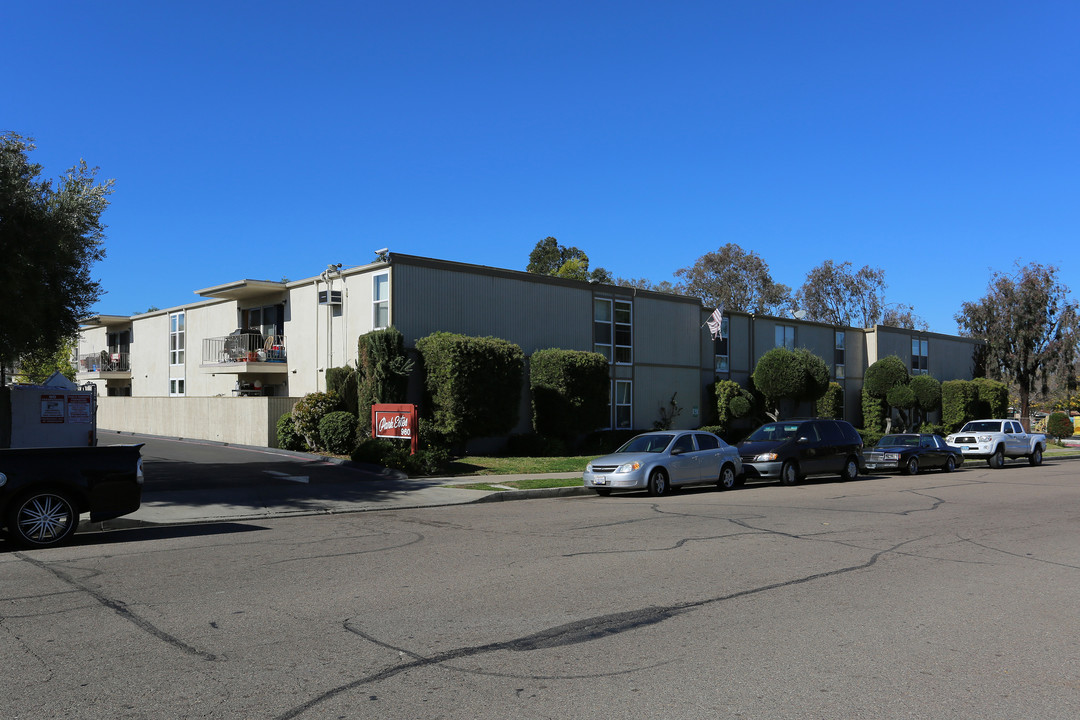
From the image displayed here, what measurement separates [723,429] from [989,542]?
24665 mm

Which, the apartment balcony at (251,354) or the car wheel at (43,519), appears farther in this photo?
the apartment balcony at (251,354)

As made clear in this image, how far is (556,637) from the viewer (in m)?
6.23

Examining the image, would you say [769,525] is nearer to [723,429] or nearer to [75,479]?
[75,479]

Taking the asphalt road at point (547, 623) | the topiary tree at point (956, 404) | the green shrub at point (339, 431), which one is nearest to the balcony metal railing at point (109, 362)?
the green shrub at point (339, 431)

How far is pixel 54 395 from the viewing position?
17797mm

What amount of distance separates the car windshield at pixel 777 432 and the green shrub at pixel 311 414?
1293 centimetres

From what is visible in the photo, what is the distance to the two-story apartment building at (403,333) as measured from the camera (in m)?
27.1

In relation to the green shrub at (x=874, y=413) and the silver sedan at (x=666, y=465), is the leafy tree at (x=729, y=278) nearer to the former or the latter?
the green shrub at (x=874, y=413)

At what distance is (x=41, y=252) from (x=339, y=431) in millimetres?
10622

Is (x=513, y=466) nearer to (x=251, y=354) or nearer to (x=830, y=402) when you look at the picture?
(x=251, y=354)

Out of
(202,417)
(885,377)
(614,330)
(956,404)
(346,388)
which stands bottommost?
(202,417)

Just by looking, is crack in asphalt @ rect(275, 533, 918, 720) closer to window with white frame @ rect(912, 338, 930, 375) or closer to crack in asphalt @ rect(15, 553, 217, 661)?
crack in asphalt @ rect(15, 553, 217, 661)

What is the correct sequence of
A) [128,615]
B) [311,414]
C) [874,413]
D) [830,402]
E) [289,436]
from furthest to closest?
Result: [874,413] < [830,402] < [289,436] < [311,414] < [128,615]

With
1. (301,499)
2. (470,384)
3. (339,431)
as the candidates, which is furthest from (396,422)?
(301,499)
